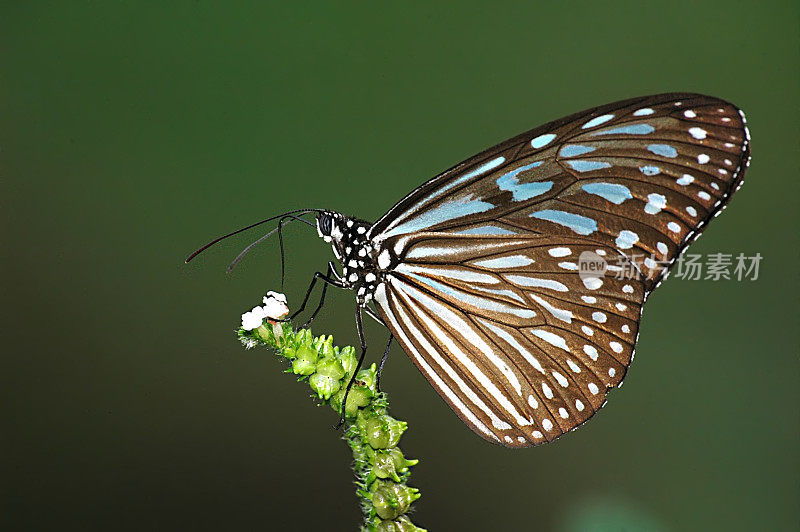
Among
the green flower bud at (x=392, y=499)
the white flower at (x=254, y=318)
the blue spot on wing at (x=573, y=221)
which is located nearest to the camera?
the green flower bud at (x=392, y=499)

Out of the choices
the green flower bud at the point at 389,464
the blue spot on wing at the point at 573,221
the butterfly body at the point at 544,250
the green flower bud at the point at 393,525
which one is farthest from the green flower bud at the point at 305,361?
the blue spot on wing at the point at 573,221

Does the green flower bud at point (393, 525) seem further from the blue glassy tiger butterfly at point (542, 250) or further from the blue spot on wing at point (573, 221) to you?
the blue spot on wing at point (573, 221)

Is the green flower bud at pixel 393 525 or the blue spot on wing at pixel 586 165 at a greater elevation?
the blue spot on wing at pixel 586 165

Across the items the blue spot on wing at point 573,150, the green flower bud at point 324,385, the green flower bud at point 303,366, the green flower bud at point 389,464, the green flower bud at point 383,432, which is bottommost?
the green flower bud at point 389,464

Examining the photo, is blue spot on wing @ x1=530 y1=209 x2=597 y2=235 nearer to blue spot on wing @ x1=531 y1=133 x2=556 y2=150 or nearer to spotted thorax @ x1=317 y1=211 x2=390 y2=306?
blue spot on wing @ x1=531 y1=133 x2=556 y2=150

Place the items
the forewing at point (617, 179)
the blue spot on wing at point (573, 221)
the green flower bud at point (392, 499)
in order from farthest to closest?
the blue spot on wing at point (573, 221), the forewing at point (617, 179), the green flower bud at point (392, 499)

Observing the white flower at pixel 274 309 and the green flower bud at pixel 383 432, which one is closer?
the green flower bud at pixel 383 432

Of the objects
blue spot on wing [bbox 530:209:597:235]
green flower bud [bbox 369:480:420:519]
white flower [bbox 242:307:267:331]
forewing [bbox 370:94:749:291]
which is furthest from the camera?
blue spot on wing [bbox 530:209:597:235]

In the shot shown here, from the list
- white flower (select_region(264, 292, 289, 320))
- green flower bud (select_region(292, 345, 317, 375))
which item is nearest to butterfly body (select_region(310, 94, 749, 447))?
white flower (select_region(264, 292, 289, 320))
